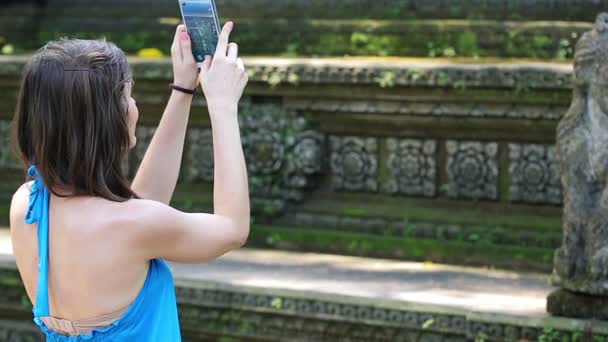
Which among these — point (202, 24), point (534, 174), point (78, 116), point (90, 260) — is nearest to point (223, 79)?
point (202, 24)

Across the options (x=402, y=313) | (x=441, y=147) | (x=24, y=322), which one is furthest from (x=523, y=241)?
(x=24, y=322)

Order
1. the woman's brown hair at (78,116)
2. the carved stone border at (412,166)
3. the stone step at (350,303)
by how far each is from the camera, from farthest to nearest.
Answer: the carved stone border at (412,166), the stone step at (350,303), the woman's brown hair at (78,116)

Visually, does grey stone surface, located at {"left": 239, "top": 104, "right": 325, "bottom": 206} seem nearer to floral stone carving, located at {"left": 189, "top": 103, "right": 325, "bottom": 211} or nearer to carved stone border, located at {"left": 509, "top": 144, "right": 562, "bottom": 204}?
floral stone carving, located at {"left": 189, "top": 103, "right": 325, "bottom": 211}

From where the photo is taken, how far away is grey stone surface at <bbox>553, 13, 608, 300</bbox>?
15.5ft

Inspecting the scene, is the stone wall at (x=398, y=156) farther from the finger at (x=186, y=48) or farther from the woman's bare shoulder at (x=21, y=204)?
the woman's bare shoulder at (x=21, y=204)

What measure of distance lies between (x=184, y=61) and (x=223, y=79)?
26cm

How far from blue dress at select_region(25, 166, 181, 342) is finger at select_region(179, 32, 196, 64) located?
46 centimetres

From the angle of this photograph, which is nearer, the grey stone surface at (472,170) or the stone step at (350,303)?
the stone step at (350,303)

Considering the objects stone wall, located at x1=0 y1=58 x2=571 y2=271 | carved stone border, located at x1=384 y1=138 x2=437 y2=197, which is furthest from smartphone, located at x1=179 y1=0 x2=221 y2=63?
carved stone border, located at x1=384 y1=138 x2=437 y2=197

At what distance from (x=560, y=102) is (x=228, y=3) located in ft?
9.24

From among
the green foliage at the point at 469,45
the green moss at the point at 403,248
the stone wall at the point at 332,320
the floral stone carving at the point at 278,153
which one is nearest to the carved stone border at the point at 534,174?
the green moss at the point at 403,248

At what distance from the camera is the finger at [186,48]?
2.66 meters

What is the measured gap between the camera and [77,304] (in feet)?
7.92

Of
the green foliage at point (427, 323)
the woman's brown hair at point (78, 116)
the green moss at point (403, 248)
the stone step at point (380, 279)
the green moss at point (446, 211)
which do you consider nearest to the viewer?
the woman's brown hair at point (78, 116)
